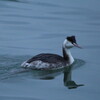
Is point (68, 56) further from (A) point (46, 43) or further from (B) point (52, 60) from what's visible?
(A) point (46, 43)

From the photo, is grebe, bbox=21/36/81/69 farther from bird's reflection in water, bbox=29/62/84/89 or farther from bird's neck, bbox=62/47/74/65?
bird's reflection in water, bbox=29/62/84/89

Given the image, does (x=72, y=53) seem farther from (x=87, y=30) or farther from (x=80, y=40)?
(x=87, y=30)

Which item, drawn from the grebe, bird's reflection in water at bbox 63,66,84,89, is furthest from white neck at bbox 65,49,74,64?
bird's reflection in water at bbox 63,66,84,89

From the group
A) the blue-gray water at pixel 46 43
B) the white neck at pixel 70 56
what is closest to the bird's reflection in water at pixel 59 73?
the blue-gray water at pixel 46 43

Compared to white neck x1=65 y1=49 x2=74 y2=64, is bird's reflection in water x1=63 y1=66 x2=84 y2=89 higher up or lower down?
lower down

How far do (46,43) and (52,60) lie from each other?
10.0 ft

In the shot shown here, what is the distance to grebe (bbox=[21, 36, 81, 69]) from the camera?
16.8 metres

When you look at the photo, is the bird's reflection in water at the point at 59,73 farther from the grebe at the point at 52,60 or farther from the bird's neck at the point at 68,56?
the bird's neck at the point at 68,56

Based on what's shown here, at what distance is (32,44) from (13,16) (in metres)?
5.14

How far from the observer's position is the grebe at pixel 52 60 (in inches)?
663

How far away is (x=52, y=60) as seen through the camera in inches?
679

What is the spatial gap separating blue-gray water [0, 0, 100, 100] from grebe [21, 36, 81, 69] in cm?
20

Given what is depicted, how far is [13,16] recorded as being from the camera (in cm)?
2480

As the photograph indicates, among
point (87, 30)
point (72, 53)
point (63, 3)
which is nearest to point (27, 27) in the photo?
point (87, 30)
